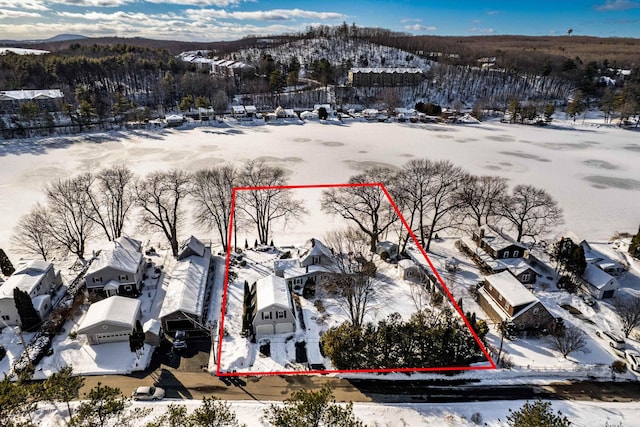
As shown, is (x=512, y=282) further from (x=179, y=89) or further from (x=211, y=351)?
(x=179, y=89)

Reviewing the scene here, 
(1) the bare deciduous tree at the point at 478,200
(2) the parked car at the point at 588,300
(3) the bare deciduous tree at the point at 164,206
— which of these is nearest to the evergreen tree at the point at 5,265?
(3) the bare deciduous tree at the point at 164,206

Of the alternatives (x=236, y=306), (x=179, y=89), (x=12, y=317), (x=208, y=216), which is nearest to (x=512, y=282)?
(x=236, y=306)

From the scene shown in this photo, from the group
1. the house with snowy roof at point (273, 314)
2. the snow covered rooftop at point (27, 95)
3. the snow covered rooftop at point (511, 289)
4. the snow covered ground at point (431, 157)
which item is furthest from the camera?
the snow covered rooftop at point (27, 95)

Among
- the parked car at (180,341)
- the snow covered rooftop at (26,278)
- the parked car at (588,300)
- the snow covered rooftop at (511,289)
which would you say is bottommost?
the parked car at (180,341)

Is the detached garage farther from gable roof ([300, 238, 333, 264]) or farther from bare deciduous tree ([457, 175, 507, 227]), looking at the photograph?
bare deciduous tree ([457, 175, 507, 227])

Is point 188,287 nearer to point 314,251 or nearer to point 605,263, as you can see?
point 314,251

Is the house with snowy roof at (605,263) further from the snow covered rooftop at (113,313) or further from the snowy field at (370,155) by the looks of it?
the snow covered rooftop at (113,313)

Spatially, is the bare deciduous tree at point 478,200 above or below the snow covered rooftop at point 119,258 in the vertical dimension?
above
